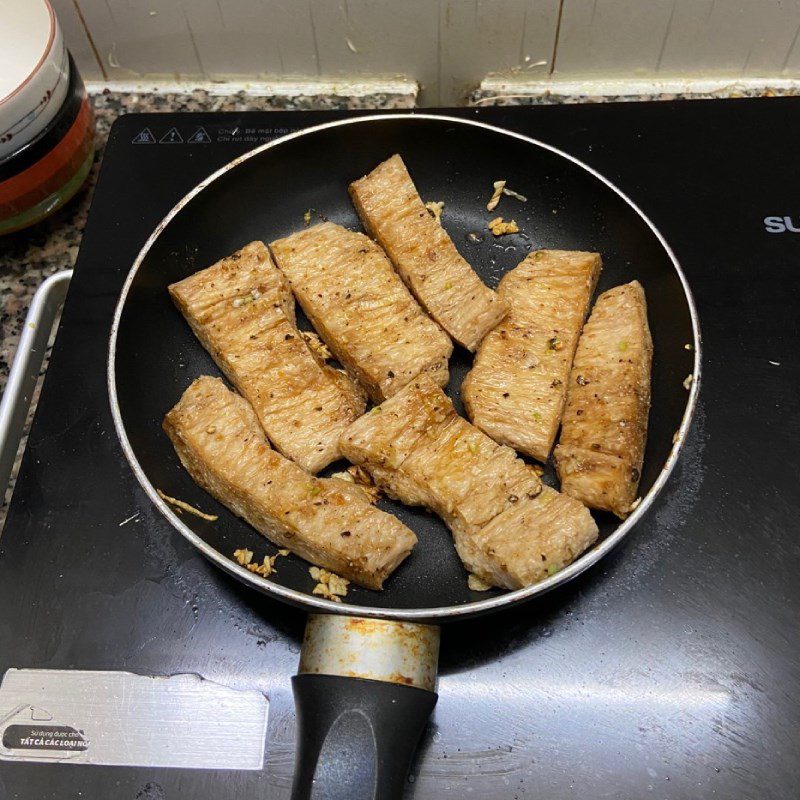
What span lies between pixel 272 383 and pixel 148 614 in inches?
24.3

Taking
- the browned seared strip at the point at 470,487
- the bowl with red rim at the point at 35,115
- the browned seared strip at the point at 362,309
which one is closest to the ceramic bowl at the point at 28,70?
the bowl with red rim at the point at 35,115

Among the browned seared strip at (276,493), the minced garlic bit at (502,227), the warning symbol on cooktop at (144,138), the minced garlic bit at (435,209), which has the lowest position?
the browned seared strip at (276,493)

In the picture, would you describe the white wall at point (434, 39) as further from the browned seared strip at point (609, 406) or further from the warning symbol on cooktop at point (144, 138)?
the browned seared strip at point (609, 406)

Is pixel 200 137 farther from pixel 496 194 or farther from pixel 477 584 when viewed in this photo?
pixel 477 584

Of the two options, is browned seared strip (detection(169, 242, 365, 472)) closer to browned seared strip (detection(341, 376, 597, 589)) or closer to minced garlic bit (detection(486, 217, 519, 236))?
browned seared strip (detection(341, 376, 597, 589))

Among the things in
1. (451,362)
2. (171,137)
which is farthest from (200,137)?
(451,362)

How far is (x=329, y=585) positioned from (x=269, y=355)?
614 millimetres

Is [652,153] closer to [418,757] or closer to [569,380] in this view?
[569,380]

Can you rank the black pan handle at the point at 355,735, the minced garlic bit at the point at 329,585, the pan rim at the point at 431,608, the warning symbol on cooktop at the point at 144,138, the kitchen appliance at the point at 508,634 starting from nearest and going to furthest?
the black pan handle at the point at 355,735 → the pan rim at the point at 431,608 → the kitchen appliance at the point at 508,634 → the minced garlic bit at the point at 329,585 → the warning symbol on cooktop at the point at 144,138

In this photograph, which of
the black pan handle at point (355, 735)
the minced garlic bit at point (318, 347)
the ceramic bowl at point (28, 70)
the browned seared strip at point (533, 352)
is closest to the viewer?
the black pan handle at point (355, 735)

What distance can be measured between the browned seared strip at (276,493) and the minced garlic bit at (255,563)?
0.05 m

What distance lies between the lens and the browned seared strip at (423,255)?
188 centimetres

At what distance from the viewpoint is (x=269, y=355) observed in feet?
6.09

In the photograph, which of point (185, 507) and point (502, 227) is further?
point (502, 227)
